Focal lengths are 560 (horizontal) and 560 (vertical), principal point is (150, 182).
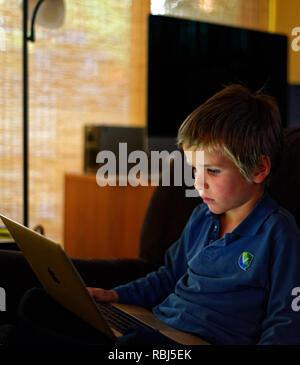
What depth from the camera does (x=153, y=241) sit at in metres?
1.42

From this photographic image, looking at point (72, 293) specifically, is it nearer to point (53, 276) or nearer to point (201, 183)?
point (53, 276)

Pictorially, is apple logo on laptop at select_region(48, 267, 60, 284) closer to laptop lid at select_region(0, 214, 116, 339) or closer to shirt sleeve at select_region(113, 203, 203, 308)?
laptop lid at select_region(0, 214, 116, 339)

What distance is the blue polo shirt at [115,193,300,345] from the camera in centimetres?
92

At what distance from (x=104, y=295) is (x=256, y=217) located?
36 centimetres

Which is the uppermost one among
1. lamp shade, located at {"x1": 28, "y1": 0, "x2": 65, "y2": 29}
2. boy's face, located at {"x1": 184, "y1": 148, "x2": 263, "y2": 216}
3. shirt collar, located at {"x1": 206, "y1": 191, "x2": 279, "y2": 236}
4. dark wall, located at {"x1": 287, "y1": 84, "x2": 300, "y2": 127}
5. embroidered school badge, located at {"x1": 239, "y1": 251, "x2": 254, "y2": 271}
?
lamp shade, located at {"x1": 28, "y1": 0, "x2": 65, "y2": 29}

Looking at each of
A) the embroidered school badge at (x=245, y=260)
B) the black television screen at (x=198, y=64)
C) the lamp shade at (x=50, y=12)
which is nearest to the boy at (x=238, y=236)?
the embroidered school badge at (x=245, y=260)

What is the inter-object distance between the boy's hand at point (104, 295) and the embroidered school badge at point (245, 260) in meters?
0.31

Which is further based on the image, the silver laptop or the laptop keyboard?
the laptop keyboard

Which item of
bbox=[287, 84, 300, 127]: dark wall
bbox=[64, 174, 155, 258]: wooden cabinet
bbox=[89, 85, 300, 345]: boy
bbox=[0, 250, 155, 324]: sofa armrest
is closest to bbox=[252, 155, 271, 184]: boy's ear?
bbox=[89, 85, 300, 345]: boy

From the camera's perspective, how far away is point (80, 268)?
1.27m

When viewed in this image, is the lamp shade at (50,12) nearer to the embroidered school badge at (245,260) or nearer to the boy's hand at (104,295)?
the boy's hand at (104,295)

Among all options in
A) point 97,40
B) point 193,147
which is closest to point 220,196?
point 193,147

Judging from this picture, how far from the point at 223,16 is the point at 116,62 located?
0.88 metres

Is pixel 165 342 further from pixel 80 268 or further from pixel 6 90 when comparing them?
pixel 6 90
